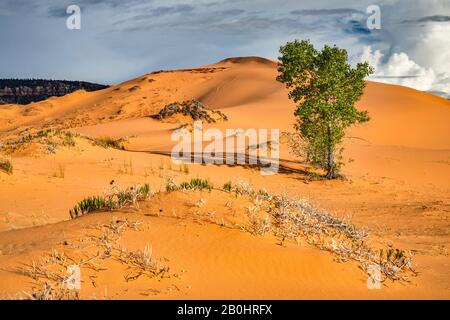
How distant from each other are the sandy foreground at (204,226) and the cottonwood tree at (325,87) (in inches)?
68.5

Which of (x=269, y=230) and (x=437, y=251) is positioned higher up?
(x=269, y=230)

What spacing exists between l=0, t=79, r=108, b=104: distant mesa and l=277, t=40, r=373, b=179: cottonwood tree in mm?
85962

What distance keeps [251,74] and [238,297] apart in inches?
2361

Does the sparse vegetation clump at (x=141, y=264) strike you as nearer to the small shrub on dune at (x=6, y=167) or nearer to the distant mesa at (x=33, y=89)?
the small shrub on dune at (x=6, y=167)

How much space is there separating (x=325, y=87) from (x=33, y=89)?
94948mm

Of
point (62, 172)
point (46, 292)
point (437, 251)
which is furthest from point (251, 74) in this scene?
point (46, 292)

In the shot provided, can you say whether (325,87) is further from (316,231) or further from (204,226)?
(204,226)

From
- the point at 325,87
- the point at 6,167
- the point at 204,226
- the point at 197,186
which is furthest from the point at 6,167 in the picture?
the point at 325,87

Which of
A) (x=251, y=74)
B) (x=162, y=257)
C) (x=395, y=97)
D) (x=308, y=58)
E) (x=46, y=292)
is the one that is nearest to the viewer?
(x=46, y=292)

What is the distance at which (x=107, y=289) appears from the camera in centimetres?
463

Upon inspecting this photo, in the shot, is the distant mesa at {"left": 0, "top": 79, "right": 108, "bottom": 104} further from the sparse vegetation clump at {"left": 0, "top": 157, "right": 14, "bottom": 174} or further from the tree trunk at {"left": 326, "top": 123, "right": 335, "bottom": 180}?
the sparse vegetation clump at {"left": 0, "top": 157, "right": 14, "bottom": 174}
